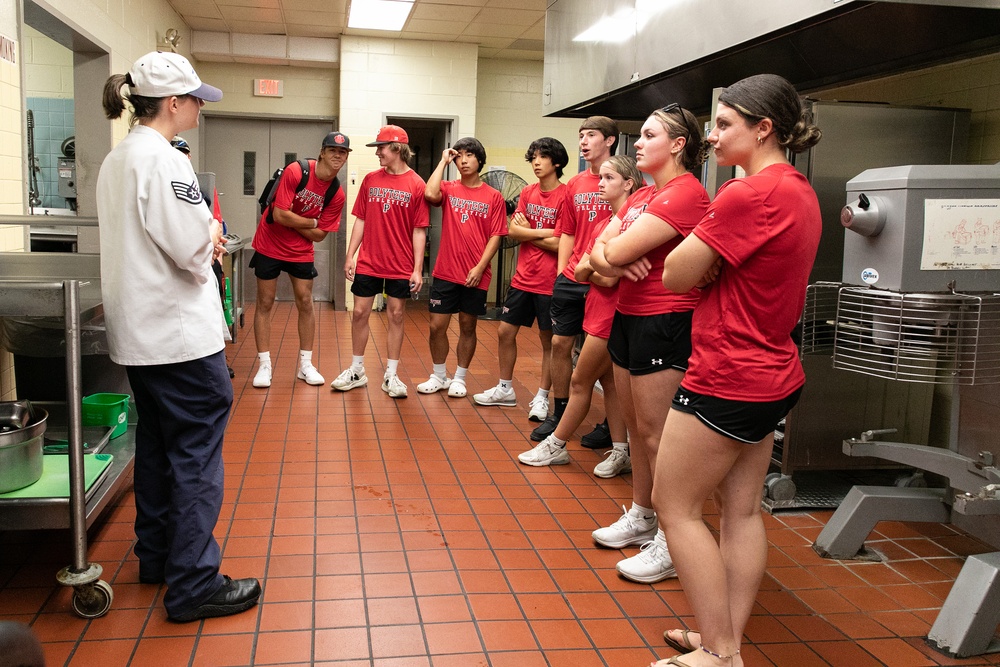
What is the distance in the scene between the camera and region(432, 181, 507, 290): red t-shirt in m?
5.17

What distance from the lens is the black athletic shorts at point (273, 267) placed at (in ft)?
17.3

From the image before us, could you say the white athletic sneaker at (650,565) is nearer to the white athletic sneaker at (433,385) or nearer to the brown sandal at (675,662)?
the brown sandal at (675,662)

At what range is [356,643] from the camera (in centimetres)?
234

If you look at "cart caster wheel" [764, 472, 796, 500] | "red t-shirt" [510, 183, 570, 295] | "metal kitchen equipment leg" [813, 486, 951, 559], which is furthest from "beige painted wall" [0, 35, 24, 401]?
"metal kitchen equipment leg" [813, 486, 951, 559]

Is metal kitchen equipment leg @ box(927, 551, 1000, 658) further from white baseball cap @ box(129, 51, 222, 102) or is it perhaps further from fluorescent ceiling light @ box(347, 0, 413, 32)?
fluorescent ceiling light @ box(347, 0, 413, 32)

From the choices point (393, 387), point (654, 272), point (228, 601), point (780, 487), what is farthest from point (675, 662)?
point (393, 387)

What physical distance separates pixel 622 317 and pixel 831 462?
150 cm

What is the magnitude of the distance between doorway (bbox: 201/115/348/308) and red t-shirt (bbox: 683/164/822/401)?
8.03m

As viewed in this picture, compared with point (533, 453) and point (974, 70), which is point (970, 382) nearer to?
point (974, 70)

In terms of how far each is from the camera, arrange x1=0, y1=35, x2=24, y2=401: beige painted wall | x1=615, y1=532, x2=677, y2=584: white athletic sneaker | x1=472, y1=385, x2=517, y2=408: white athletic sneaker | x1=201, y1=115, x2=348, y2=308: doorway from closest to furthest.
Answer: x1=615, y1=532, x2=677, y2=584: white athletic sneaker, x1=0, y1=35, x2=24, y2=401: beige painted wall, x1=472, y1=385, x2=517, y2=408: white athletic sneaker, x1=201, y1=115, x2=348, y2=308: doorway

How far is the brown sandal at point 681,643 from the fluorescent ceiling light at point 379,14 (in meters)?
6.51

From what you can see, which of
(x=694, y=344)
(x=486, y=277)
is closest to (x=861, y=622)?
(x=694, y=344)

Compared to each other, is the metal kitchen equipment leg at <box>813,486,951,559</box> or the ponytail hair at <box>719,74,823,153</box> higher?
the ponytail hair at <box>719,74,823,153</box>

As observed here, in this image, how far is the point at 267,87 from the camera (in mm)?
9555
